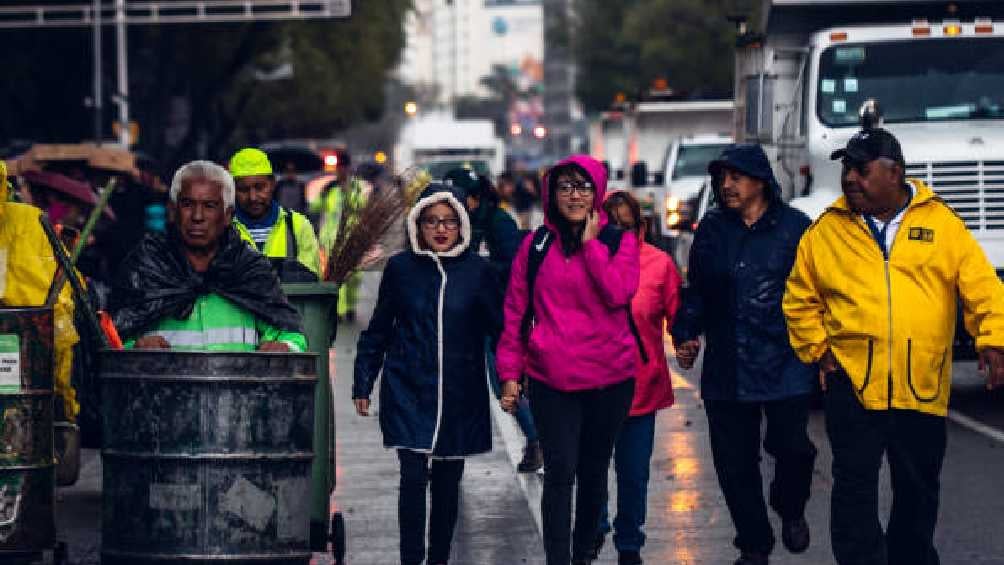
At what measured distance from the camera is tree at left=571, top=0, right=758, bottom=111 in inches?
2798

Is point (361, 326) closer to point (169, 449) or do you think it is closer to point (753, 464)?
point (753, 464)

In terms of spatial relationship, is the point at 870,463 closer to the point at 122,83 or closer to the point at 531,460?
the point at 531,460

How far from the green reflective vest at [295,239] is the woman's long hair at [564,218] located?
1.45 meters

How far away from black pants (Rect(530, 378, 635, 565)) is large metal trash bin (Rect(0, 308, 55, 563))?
6.04 ft

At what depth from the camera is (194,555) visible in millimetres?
6594

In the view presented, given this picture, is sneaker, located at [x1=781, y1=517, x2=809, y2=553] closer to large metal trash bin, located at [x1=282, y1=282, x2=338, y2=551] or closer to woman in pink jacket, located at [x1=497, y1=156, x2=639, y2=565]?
woman in pink jacket, located at [x1=497, y1=156, x2=639, y2=565]

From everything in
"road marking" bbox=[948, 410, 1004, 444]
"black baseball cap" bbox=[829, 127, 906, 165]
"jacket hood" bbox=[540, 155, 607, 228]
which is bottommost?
"road marking" bbox=[948, 410, 1004, 444]

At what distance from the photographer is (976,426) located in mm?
13727

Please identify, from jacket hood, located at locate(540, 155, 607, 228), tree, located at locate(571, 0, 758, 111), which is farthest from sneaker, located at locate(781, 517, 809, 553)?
tree, located at locate(571, 0, 758, 111)

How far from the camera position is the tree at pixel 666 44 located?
233 feet

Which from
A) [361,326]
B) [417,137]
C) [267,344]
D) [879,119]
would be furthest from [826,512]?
[417,137]

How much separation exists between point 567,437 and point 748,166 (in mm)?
1355

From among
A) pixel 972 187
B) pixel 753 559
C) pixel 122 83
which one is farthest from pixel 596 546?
pixel 122 83

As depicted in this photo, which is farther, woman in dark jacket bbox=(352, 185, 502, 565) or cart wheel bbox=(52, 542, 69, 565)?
cart wheel bbox=(52, 542, 69, 565)
